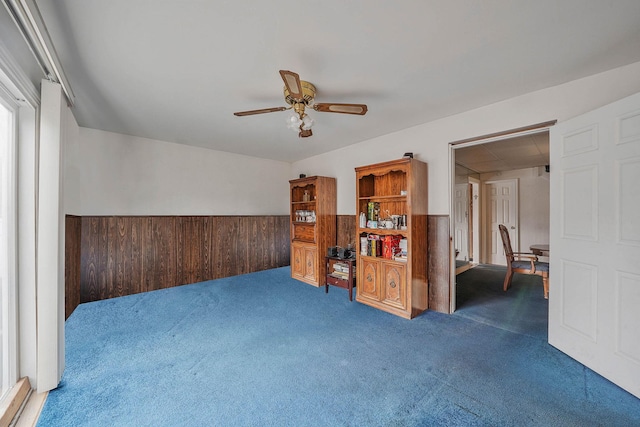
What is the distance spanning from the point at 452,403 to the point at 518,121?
8.67 feet

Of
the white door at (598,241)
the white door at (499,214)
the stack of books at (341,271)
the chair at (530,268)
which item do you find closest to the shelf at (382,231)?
the stack of books at (341,271)

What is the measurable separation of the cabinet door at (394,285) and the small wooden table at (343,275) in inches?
20.1

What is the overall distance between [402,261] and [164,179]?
4.01 metres

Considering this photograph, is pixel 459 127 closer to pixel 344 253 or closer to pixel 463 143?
pixel 463 143

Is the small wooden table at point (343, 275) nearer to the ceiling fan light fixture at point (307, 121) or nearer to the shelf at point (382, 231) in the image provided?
the shelf at point (382, 231)

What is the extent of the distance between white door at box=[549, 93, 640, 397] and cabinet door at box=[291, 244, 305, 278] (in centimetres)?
337

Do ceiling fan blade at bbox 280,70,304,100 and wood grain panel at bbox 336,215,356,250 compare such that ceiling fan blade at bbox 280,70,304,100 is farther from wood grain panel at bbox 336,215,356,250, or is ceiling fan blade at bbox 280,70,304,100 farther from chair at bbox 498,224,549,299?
chair at bbox 498,224,549,299

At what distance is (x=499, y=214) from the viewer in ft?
19.8

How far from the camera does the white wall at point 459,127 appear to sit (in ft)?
6.94

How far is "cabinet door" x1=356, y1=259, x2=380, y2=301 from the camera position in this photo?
3.31m

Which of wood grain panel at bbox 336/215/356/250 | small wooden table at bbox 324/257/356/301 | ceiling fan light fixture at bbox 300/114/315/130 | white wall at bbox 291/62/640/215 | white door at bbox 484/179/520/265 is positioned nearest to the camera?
white wall at bbox 291/62/640/215

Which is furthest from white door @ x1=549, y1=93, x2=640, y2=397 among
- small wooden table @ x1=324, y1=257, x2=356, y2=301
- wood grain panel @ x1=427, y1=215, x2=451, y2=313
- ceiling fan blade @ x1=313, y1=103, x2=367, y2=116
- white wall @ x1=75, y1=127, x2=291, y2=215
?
white wall @ x1=75, y1=127, x2=291, y2=215

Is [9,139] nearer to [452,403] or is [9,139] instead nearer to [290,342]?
[290,342]

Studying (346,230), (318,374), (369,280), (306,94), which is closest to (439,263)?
(369,280)
